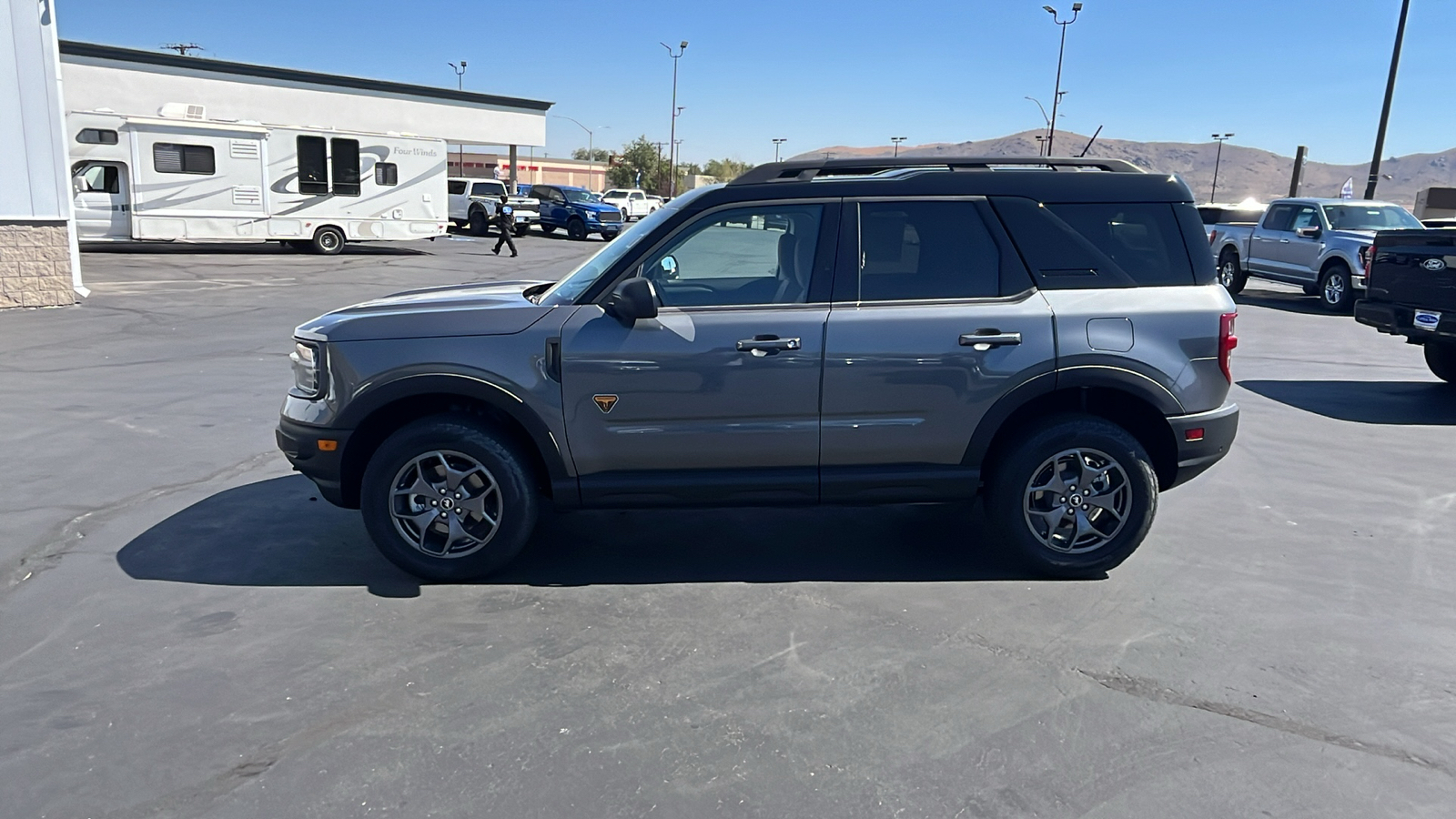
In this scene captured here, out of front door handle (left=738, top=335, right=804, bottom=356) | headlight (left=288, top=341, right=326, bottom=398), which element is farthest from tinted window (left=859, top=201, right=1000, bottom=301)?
headlight (left=288, top=341, right=326, bottom=398)

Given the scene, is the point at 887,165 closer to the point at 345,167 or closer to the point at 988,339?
the point at 988,339

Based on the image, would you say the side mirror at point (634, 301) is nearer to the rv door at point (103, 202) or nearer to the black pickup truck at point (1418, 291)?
the black pickup truck at point (1418, 291)

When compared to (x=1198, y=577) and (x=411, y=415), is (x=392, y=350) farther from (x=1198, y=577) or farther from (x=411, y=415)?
(x=1198, y=577)

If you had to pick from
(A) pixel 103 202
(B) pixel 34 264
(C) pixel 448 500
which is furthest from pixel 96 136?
(C) pixel 448 500

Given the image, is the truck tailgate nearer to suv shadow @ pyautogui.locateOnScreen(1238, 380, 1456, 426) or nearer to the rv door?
suv shadow @ pyautogui.locateOnScreen(1238, 380, 1456, 426)

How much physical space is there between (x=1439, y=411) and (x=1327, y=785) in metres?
7.58

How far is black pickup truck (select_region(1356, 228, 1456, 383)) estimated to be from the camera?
942cm

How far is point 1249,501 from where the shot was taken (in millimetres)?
6293

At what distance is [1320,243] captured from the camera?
17703mm

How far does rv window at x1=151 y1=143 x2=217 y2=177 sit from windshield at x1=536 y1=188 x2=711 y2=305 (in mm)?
20495

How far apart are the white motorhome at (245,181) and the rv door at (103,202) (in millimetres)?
19

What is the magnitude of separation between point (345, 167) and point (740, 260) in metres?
21.9

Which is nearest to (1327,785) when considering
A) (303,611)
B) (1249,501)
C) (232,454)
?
(1249,501)

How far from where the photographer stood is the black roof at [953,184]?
484 centimetres
